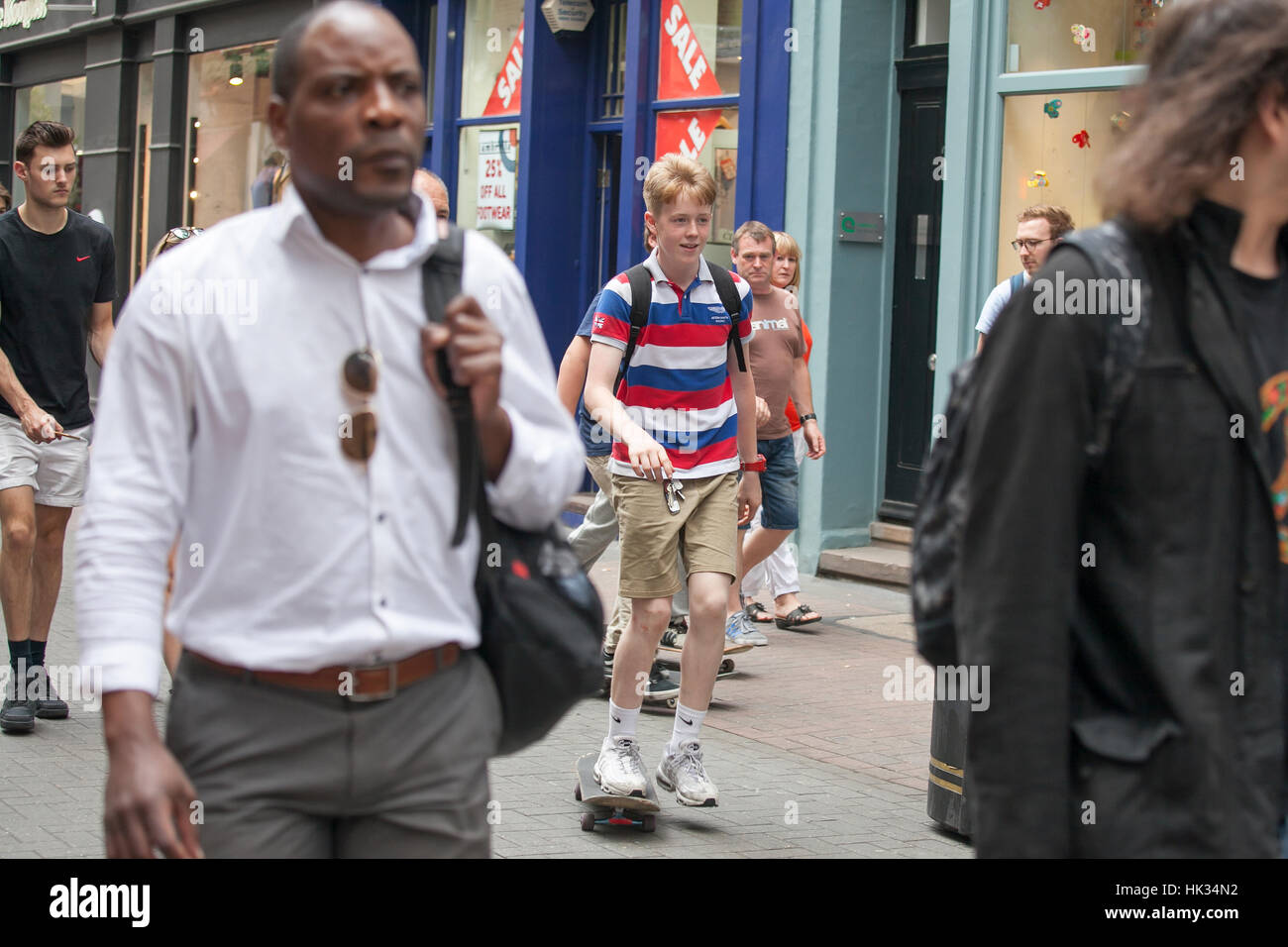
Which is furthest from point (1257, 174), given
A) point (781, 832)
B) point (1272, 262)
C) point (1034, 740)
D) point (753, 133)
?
point (753, 133)

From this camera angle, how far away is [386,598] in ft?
7.93

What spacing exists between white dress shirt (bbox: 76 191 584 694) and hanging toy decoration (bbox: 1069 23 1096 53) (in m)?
8.13

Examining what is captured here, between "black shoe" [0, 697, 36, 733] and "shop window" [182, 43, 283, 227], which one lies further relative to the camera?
"shop window" [182, 43, 283, 227]

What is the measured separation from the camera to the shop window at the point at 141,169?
18.9 meters

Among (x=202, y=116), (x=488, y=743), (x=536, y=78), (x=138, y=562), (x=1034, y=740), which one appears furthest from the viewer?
(x=202, y=116)

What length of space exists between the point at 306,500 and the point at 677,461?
11.2 ft

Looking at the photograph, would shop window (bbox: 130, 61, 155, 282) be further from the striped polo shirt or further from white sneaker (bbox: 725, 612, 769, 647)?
the striped polo shirt

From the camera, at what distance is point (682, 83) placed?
12.4 meters

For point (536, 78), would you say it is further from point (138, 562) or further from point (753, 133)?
point (138, 562)

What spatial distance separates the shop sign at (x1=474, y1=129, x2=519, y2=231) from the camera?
14070 millimetres

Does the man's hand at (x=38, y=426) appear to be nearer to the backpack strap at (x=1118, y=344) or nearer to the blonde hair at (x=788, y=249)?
the blonde hair at (x=788, y=249)

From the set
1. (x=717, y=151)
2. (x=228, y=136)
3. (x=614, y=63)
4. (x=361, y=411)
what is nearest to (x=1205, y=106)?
(x=361, y=411)

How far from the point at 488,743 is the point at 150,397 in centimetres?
72

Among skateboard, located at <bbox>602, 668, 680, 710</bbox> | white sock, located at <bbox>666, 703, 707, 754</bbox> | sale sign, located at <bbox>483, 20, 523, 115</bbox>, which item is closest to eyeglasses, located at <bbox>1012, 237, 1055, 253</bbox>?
skateboard, located at <bbox>602, 668, 680, 710</bbox>
